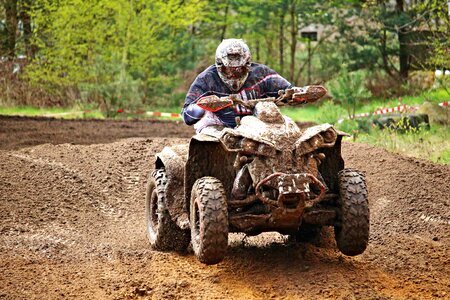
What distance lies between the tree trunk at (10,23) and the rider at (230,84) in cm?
2012

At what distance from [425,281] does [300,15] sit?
25.3 metres

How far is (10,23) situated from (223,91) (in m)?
20.4

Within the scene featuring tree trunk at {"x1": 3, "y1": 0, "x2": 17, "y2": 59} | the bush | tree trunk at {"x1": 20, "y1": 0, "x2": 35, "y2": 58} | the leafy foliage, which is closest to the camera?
the leafy foliage

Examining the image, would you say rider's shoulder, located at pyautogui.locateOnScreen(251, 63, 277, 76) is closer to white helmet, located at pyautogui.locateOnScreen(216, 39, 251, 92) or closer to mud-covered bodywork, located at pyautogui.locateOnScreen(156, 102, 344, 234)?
white helmet, located at pyautogui.locateOnScreen(216, 39, 251, 92)

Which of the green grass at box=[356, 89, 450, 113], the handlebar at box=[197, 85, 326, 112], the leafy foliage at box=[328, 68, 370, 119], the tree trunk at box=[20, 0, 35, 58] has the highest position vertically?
the tree trunk at box=[20, 0, 35, 58]

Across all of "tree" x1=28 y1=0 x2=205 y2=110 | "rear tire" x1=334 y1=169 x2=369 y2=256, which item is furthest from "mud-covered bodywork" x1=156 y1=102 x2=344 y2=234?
"tree" x1=28 y1=0 x2=205 y2=110

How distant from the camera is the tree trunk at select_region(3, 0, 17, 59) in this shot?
27.5m

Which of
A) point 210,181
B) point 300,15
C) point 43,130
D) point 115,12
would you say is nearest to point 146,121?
point 43,130

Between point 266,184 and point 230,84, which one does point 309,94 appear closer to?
point 230,84

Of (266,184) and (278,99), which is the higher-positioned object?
(278,99)

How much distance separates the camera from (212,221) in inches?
279

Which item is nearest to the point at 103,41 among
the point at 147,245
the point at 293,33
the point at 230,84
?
the point at 293,33

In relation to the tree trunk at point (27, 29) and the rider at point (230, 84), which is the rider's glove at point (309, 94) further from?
the tree trunk at point (27, 29)

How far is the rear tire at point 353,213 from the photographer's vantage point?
738 cm
